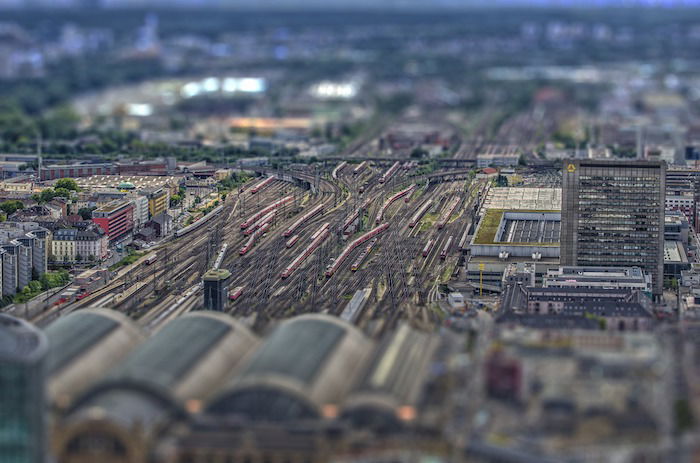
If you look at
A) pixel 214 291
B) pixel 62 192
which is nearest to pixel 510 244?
pixel 214 291

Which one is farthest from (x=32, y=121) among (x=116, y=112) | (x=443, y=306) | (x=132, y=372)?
(x=132, y=372)

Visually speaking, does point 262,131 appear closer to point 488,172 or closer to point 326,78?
point 488,172

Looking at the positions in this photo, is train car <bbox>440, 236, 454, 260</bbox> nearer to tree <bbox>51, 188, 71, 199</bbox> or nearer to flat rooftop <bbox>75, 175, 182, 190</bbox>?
flat rooftop <bbox>75, 175, 182, 190</bbox>

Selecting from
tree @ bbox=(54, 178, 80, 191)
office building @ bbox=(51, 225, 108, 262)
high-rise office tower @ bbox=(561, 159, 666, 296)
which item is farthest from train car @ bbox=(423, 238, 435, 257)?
tree @ bbox=(54, 178, 80, 191)

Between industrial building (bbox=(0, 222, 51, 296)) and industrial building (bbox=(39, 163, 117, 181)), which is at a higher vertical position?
industrial building (bbox=(39, 163, 117, 181))

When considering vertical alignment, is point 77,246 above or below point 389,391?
above

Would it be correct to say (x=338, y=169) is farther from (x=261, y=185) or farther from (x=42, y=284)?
(x=42, y=284)
